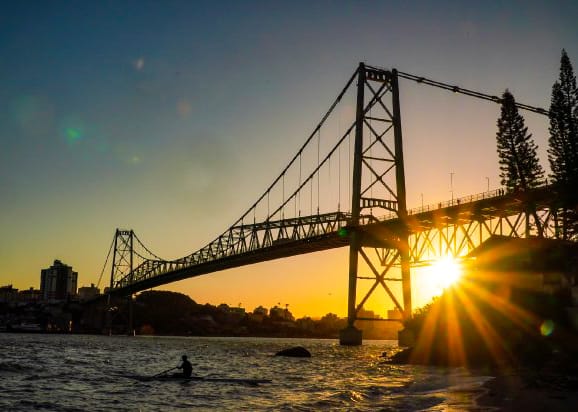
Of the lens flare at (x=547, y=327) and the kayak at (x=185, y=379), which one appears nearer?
the lens flare at (x=547, y=327)

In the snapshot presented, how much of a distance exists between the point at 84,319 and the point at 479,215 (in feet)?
448

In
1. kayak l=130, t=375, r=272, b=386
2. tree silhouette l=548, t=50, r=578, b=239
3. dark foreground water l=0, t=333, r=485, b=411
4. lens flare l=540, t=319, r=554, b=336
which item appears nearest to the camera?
dark foreground water l=0, t=333, r=485, b=411

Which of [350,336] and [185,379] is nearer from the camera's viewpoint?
[185,379]

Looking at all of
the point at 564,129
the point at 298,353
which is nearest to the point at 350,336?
the point at 298,353

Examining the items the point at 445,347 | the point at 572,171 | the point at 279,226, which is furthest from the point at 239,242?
the point at 445,347

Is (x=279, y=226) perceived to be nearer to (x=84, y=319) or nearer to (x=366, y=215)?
(x=366, y=215)

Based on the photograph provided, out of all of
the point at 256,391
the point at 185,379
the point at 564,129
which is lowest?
the point at 256,391

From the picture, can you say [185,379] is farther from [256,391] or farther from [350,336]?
[350,336]

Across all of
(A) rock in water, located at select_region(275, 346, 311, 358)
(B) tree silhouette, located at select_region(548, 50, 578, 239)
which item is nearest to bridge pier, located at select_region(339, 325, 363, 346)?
(A) rock in water, located at select_region(275, 346, 311, 358)

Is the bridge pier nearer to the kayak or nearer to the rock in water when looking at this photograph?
the rock in water

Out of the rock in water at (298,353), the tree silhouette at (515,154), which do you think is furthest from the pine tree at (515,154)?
the rock in water at (298,353)

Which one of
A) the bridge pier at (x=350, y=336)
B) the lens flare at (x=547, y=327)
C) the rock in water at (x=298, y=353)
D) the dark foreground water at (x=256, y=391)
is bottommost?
the dark foreground water at (x=256, y=391)

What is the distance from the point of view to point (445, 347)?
4044 centimetres

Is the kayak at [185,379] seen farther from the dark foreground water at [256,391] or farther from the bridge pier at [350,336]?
the bridge pier at [350,336]
